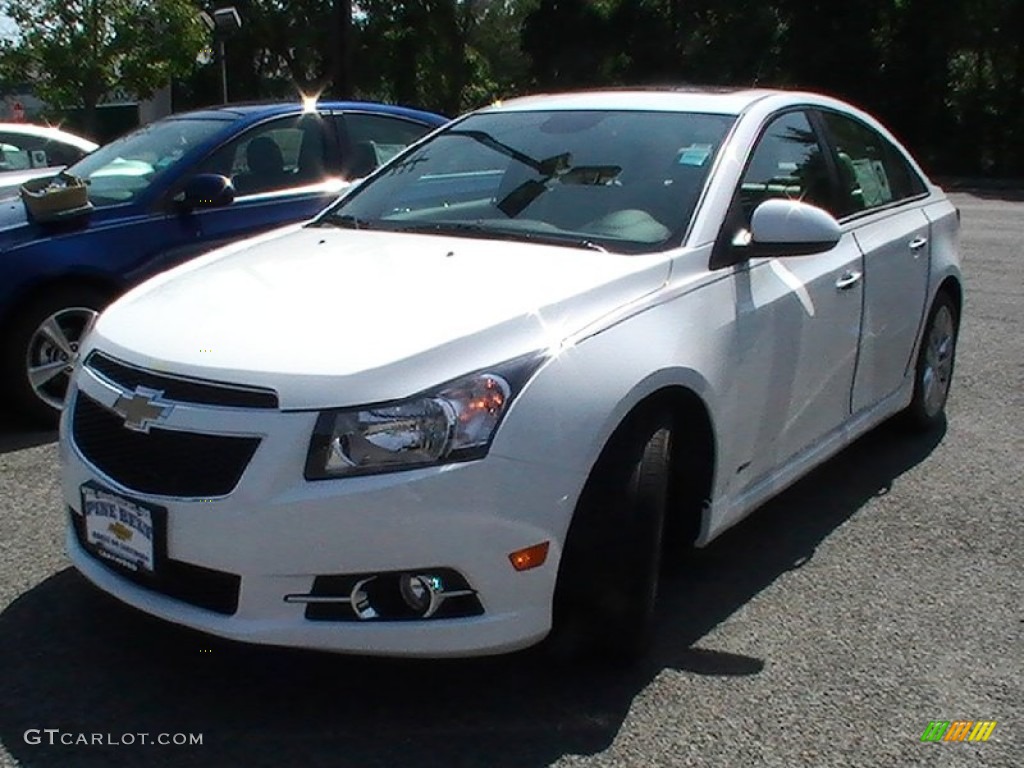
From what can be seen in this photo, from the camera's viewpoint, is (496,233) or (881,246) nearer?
(496,233)

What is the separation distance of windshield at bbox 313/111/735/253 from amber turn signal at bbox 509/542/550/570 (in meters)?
1.08

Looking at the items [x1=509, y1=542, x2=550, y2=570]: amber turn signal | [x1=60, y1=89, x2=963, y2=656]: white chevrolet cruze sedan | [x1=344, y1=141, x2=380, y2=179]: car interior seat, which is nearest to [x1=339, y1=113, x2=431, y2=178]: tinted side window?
[x1=344, y1=141, x2=380, y2=179]: car interior seat

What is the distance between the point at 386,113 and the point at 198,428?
4704 mm

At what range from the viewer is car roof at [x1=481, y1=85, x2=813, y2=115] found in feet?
14.0

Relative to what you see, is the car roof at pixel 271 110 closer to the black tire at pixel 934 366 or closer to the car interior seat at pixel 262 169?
the car interior seat at pixel 262 169

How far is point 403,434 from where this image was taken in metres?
2.82

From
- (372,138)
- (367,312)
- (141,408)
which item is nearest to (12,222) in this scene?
(372,138)

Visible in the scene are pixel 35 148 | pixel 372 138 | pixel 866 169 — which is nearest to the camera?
pixel 866 169

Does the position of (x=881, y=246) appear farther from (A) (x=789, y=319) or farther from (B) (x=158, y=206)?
(B) (x=158, y=206)

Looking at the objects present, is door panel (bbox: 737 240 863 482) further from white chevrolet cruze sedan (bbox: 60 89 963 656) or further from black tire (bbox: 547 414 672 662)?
black tire (bbox: 547 414 672 662)

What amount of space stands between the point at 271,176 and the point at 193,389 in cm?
383

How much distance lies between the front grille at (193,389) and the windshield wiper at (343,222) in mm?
1287

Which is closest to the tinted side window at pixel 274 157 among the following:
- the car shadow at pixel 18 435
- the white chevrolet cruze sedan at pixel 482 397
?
the car shadow at pixel 18 435

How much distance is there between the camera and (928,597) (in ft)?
12.7
